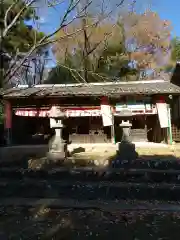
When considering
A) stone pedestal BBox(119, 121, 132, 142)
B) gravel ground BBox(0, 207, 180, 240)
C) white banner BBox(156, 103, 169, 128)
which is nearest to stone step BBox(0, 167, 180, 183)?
stone pedestal BBox(119, 121, 132, 142)

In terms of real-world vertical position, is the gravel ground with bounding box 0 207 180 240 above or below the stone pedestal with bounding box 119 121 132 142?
below

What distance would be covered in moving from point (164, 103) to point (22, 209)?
11.9 m

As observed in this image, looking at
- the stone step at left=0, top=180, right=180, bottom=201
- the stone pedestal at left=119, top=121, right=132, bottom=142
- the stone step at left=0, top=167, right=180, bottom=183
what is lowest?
the stone step at left=0, top=180, right=180, bottom=201

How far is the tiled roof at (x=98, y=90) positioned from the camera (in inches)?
660

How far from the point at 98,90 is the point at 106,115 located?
65.4 inches

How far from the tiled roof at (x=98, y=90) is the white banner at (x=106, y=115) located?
88cm

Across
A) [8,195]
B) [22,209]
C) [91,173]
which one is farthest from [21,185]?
[91,173]

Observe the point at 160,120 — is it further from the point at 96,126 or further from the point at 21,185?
the point at 21,185

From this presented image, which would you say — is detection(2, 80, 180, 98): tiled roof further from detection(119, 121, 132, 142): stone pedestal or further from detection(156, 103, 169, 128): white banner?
detection(119, 121, 132, 142): stone pedestal

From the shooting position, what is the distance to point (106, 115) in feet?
56.3

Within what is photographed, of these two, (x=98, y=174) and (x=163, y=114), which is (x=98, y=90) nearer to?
(x=163, y=114)

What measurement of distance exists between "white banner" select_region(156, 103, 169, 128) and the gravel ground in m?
10.3

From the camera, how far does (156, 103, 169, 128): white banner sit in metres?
16.7

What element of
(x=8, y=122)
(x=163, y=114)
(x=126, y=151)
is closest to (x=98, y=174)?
(x=126, y=151)
